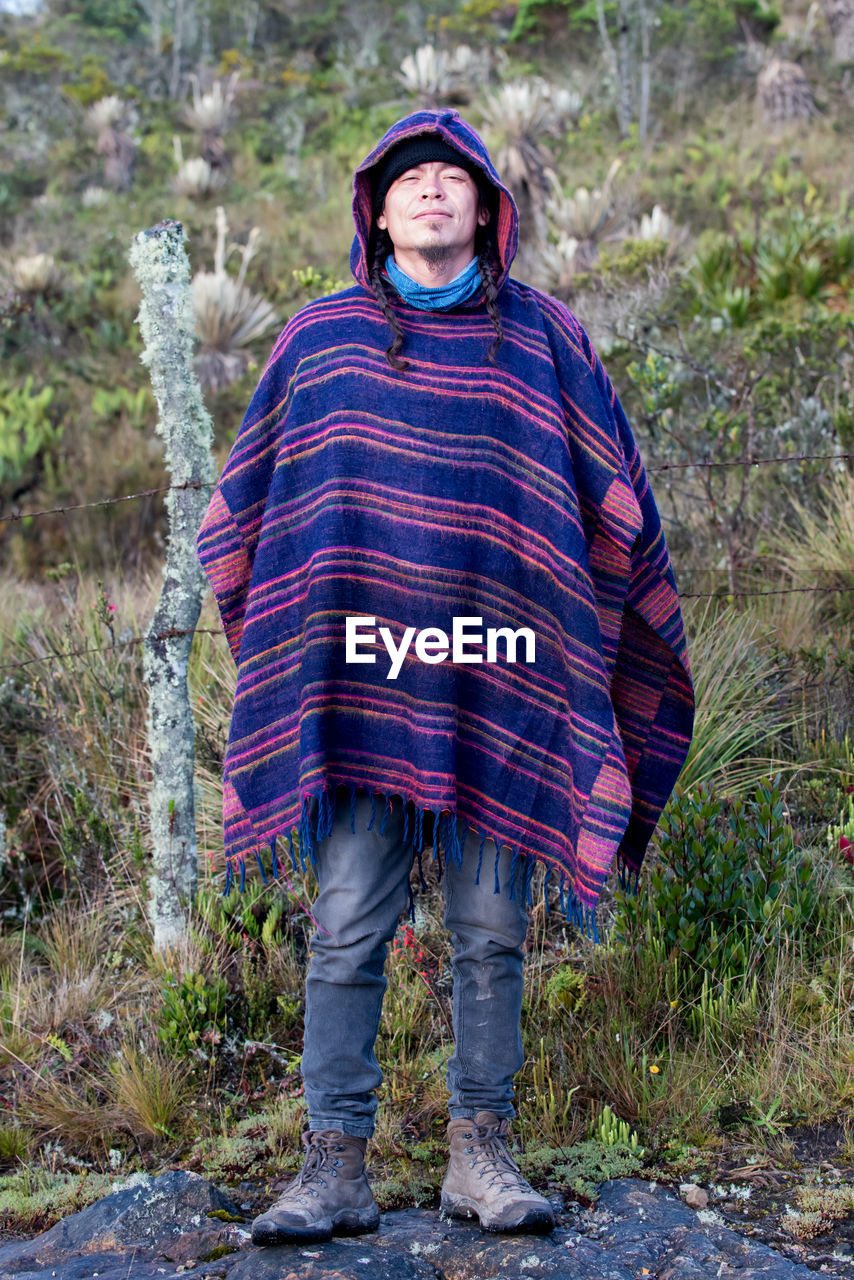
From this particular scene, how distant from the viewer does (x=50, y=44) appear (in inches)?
948

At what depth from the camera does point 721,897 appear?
338 cm

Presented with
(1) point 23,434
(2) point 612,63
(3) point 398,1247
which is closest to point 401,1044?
(3) point 398,1247

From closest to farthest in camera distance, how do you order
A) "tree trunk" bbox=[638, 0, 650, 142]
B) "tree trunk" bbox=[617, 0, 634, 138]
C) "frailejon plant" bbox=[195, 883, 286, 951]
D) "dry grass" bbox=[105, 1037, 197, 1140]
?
"dry grass" bbox=[105, 1037, 197, 1140], "frailejon plant" bbox=[195, 883, 286, 951], "tree trunk" bbox=[638, 0, 650, 142], "tree trunk" bbox=[617, 0, 634, 138]

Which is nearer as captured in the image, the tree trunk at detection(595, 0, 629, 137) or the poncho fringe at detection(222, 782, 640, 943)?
the poncho fringe at detection(222, 782, 640, 943)

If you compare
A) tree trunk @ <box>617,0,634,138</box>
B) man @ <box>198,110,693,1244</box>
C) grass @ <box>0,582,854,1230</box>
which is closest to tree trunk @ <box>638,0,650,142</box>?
tree trunk @ <box>617,0,634,138</box>

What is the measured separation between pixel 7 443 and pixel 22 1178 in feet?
22.7

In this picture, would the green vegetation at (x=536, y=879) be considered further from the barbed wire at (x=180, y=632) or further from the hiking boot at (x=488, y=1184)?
the hiking boot at (x=488, y=1184)

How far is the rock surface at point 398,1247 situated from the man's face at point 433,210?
1954 millimetres

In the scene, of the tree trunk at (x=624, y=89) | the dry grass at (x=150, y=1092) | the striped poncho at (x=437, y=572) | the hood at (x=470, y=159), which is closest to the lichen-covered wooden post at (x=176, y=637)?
the dry grass at (x=150, y=1092)

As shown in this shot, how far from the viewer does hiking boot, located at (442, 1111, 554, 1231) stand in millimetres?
2421

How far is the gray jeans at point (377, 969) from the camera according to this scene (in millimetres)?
2434

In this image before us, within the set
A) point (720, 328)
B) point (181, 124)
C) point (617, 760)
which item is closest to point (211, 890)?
point (617, 760)

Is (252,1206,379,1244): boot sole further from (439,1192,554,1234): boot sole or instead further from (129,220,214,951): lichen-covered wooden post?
(129,220,214,951): lichen-covered wooden post

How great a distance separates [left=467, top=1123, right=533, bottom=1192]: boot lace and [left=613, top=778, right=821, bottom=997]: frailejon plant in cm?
94
